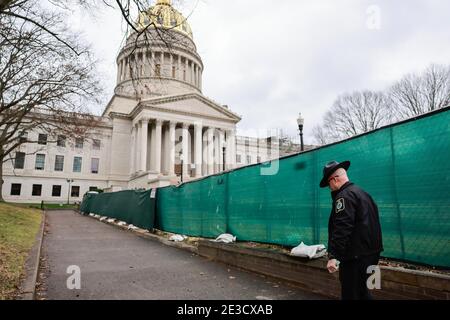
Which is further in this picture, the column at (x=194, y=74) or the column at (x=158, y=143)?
the column at (x=194, y=74)

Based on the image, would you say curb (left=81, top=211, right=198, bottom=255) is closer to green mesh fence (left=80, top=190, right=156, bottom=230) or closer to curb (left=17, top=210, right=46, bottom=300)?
green mesh fence (left=80, top=190, right=156, bottom=230)

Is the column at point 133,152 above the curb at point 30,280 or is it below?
above

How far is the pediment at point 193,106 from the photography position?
51.9 metres

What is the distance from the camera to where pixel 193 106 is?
55188 millimetres

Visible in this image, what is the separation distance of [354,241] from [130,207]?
16304 millimetres

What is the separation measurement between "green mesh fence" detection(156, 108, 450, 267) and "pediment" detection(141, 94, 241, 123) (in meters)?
45.4

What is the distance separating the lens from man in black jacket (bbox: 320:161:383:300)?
3086 mm

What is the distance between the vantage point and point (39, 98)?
64.2ft

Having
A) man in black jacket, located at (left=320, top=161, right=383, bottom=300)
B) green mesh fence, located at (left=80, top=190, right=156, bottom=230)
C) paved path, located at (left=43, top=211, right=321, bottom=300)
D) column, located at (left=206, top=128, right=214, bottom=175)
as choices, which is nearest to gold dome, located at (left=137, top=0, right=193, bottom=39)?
man in black jacket, located at (left=320, top=161, right=383, bottom=300)

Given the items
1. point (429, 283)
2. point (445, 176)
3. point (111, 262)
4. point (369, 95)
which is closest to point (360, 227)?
point (429, 283)

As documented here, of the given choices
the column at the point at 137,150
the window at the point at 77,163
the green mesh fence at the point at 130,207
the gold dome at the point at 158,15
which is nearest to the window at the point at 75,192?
the window at the point at 77,163

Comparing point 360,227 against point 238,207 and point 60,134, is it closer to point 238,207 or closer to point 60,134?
point 238,207

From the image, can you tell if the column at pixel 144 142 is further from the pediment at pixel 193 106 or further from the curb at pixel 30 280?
the curb at pixel 30 280

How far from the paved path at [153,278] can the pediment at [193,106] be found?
4424 centimetres
